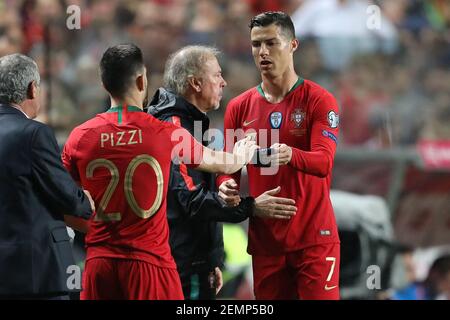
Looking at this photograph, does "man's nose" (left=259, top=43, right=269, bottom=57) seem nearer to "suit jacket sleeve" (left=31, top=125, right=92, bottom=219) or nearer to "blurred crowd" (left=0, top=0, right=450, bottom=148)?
"suit jacket sleeve" (left=31, top=125, right=92, bottom=219)

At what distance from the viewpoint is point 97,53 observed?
921cm

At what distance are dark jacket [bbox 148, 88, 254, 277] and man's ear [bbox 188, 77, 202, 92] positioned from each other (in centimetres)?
11

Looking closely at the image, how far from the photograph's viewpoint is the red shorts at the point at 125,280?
4727 millimetres

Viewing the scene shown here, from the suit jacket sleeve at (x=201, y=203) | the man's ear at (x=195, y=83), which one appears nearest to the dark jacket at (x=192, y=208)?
the suit jacket sleeve at (x=201, y=203)

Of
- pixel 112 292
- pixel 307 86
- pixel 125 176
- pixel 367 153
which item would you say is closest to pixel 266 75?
pixel 307 86

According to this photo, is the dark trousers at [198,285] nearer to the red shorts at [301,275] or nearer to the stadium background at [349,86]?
the red shorts at [301,275]

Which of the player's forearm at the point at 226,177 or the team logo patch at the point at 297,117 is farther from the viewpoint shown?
the player's forearm at the point at 226,177

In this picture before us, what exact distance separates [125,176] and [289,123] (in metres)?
0.98

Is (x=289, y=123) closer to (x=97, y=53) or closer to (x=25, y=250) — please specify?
(x=25, y=250)

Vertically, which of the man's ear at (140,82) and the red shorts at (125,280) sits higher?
the man's ear at (140,82)

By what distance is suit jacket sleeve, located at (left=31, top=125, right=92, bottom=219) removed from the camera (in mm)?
4582

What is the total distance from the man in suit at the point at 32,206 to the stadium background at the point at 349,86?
12.2 ft

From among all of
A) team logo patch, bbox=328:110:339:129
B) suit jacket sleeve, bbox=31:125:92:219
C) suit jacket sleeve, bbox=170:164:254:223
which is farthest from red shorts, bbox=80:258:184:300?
team logo patch, bbox=328:110:339:129

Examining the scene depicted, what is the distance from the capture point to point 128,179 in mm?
4684
